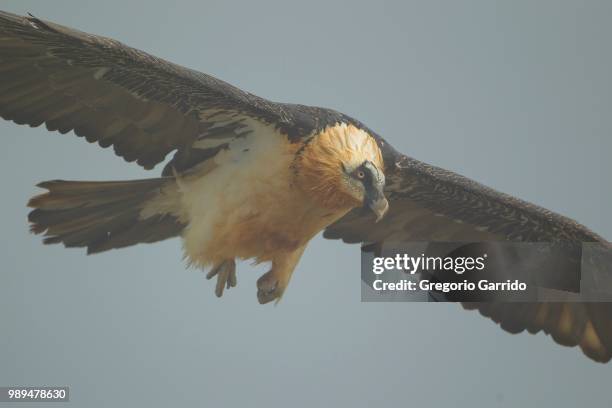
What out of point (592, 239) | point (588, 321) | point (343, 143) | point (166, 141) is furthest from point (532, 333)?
point (166, 141)

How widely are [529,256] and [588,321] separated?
98cm

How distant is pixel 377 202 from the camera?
9914mm

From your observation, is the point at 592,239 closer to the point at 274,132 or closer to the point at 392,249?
the point at 392,249

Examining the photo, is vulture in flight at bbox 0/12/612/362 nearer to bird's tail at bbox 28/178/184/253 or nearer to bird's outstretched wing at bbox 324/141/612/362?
bird's tail at bbox 28/178/184/253

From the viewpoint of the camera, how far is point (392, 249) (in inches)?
493

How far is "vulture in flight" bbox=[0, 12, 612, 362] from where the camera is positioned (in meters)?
9.58

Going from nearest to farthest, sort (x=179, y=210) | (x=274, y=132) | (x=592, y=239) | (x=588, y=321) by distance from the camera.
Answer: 1. (x=274, y=132)
2. (x=179, y=210)
3. (x=592, y=239)
4. (x=588, y=321)

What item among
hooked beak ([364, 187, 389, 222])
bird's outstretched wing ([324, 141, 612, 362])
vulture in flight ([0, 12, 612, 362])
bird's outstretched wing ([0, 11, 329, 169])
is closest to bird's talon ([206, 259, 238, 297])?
vulture in flight ([0, 12, 612, 362])

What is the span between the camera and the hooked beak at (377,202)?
32.5 ft

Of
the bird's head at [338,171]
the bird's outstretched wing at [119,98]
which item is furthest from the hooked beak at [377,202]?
the bird's outstretched wing at [119,98]

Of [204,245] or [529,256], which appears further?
[529,256]

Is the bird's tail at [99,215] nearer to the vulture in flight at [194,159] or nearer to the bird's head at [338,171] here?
the vulture in flight at [194,159]

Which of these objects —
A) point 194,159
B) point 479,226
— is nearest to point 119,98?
point 194,159

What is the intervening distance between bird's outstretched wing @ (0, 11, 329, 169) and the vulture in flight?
11 mm
